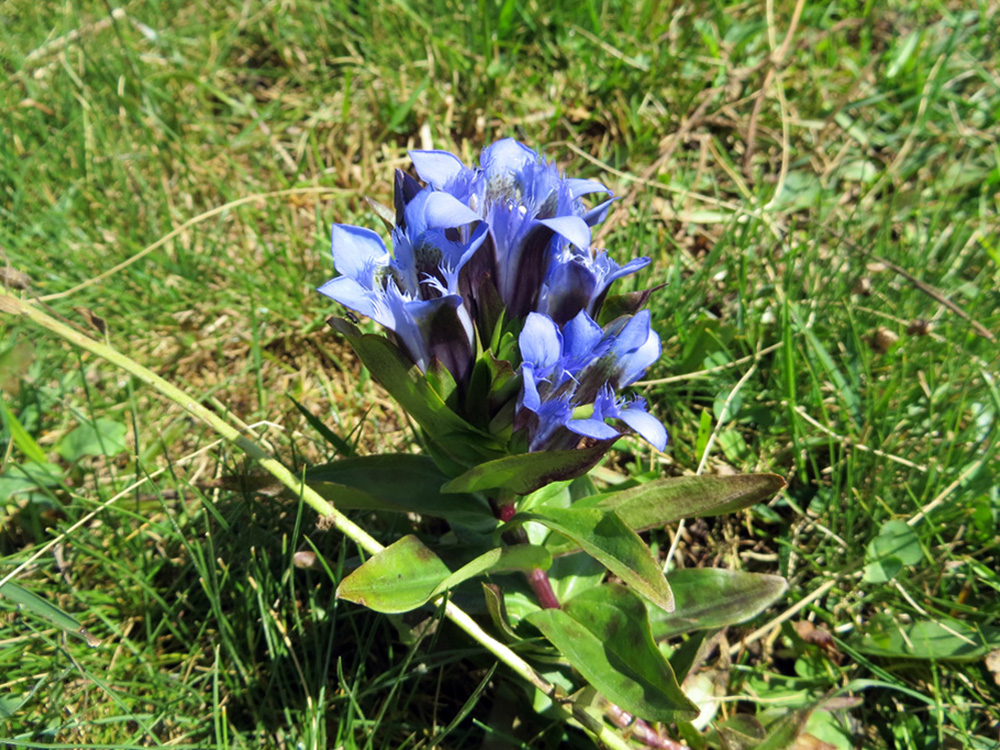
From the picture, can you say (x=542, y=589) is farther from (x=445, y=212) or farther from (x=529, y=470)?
(x=445, y=212)

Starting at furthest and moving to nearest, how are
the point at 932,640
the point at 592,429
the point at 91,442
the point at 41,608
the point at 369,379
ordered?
the point at 369,379 < the point at 91,442 < the point at 932,640 < the point at 41,608 < the point at 592,429

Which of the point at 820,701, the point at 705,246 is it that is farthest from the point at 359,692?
the point at 705,246

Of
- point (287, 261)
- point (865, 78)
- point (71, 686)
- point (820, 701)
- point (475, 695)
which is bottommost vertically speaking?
point (71, 686)

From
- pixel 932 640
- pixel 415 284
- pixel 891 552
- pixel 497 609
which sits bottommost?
pixel 932 640

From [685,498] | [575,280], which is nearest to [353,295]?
[575,280]

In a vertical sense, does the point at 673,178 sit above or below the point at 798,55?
below

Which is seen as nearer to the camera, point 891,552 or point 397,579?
point 397,579

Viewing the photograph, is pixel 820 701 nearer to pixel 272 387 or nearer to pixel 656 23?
pixel 272 387

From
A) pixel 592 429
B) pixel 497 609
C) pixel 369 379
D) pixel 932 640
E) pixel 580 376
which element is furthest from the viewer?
pixel 369 379
